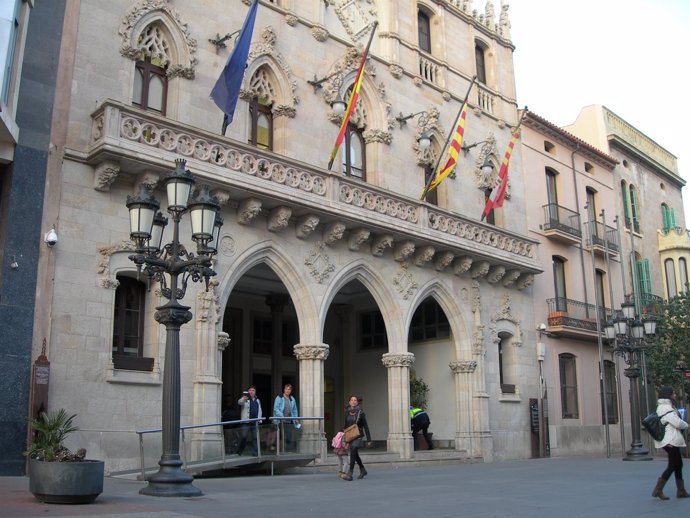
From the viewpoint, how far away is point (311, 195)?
18.9 meters

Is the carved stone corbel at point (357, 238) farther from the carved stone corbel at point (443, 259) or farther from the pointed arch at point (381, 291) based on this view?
the carved stone corbel at point (443, 259)

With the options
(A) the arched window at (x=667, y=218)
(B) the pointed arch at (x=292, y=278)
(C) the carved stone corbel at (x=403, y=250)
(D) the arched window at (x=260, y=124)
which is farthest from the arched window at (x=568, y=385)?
(D) the arched window at (x=260, y=124)

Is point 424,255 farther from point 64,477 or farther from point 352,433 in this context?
point 64,477

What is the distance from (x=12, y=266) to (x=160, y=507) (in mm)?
6874

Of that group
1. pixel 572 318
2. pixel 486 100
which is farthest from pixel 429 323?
pixel 486 100

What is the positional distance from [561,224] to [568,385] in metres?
6.14

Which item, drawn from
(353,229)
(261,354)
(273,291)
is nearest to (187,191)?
(353,229)

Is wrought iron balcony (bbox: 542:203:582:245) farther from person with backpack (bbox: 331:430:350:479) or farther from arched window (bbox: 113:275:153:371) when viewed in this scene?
arched window (bbox: 113:275:153:371)

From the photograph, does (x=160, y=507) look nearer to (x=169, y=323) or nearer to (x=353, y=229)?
(x=169, y=323)

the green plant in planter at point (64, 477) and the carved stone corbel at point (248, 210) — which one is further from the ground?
the carved stone corbel at point (248, 210)

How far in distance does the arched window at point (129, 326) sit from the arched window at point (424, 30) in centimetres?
1478

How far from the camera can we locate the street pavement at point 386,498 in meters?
9.34

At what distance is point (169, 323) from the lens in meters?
11.1

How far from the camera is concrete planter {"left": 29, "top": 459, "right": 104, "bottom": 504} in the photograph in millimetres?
9648
